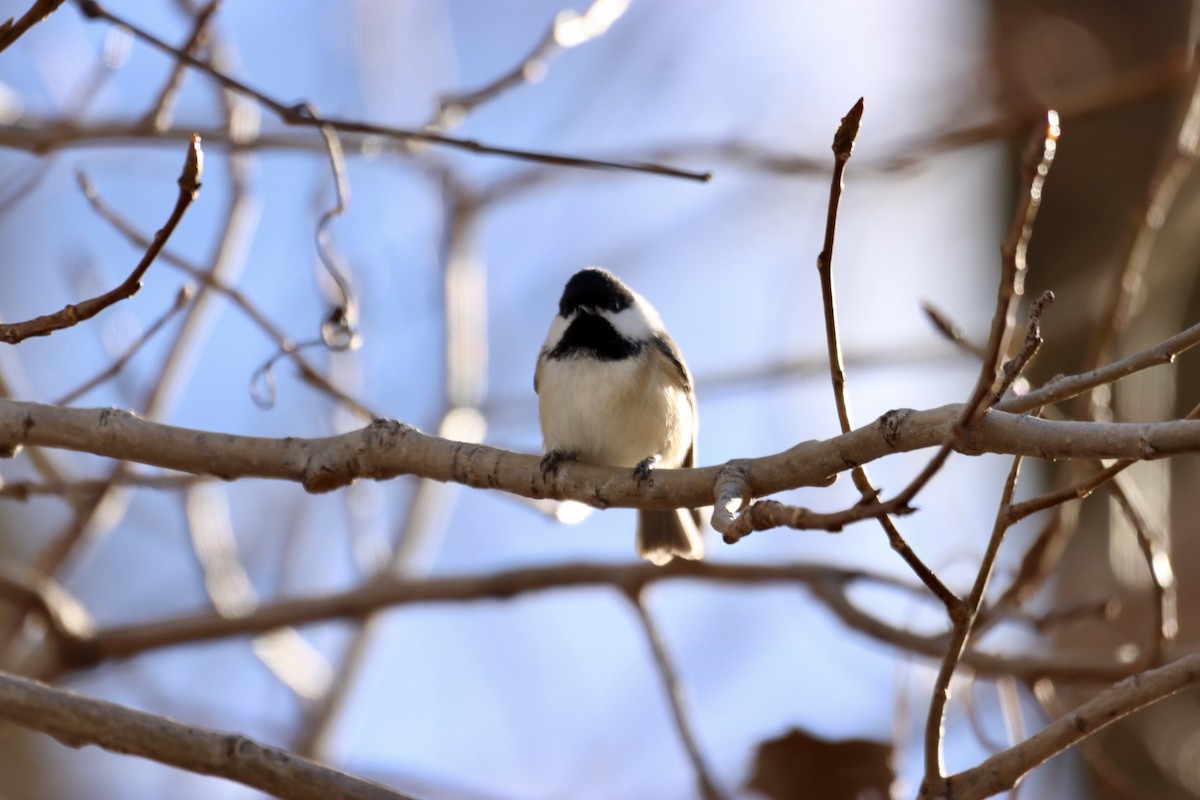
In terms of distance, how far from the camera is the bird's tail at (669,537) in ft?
11.1

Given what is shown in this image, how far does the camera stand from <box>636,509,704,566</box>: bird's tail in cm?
339

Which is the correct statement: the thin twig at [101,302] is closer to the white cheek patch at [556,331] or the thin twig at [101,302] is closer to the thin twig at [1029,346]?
the thin twig at [1029,346]

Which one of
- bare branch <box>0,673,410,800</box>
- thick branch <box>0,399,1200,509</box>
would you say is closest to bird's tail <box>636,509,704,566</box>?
thick branch <box>0,399,1200,509</box>

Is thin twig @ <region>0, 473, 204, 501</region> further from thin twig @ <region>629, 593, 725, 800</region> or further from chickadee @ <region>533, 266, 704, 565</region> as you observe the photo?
thin twig @ <region>629, 593, 725, 800</region>

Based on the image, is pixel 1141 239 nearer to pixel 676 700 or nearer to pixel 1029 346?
pixel 1029 346

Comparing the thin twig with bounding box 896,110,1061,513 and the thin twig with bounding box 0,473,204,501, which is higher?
the thin twig with bounding box 0,473,204,501

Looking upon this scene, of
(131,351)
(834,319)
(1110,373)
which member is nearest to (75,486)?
(131,351)

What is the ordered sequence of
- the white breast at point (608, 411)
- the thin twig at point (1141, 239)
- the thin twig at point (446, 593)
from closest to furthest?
the thin twig at point (1141, 239) < the white breast at point (608, 411) < the thin twig at point (446, 593)

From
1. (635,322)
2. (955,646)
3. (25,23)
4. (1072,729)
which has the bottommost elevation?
(1072,729)

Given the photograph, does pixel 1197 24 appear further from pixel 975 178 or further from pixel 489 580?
pixel 489 580

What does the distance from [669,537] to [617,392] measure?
52 centimetres

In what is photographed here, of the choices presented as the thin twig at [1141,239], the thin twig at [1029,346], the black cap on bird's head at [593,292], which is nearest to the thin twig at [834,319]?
the thin twig at [1029,346]

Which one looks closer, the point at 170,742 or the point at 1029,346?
the point at 1029,346

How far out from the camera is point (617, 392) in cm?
322
